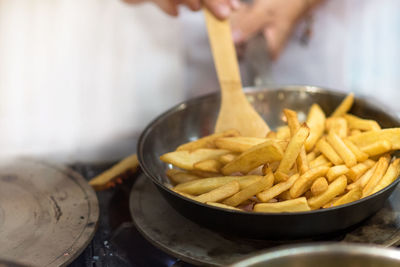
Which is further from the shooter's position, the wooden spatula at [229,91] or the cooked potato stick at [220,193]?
the wooden spatula at [229,91]

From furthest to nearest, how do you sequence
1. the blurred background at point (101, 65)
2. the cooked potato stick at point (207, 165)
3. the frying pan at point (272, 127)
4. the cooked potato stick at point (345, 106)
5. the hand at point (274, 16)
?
the hand at point (274, 16)
the blurred background at point (101, 65)
the cooked potato stick at point (345, 106)
the cooked potato stick at point (207, 165)
the frying pan at point (272, 127)

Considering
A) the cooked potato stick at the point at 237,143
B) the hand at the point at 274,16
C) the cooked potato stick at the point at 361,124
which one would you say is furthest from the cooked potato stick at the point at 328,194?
the hand at the point at 274,16

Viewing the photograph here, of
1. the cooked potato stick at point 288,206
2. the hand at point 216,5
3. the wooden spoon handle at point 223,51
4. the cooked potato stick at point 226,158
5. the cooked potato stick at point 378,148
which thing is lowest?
the cooked potato stick at point 226,158

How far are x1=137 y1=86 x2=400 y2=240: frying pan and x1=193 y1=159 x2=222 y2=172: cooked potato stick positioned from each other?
11 centimetres

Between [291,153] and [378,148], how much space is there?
27cm

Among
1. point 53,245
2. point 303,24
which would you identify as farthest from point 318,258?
point 303,24

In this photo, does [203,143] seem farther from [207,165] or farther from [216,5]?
[216,5]

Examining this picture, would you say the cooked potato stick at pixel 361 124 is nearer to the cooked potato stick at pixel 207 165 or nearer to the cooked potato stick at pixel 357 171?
the cooked potato stick at pixel 357 171

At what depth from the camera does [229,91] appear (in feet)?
5.22

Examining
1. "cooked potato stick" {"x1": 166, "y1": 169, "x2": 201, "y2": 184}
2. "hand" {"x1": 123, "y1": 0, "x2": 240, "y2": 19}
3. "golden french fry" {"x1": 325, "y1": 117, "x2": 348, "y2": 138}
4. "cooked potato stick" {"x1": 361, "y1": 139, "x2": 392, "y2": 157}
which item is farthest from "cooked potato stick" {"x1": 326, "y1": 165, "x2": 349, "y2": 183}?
"hand" {"x1": 123, "y1": 0, "x2": 240, "y2": 19}

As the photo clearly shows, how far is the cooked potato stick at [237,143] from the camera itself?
126 centimetres

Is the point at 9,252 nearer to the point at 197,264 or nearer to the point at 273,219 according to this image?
the point at 197,264

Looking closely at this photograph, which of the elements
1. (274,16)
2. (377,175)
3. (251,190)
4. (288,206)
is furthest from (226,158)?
(274,16)

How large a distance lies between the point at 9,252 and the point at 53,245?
0.32ft
